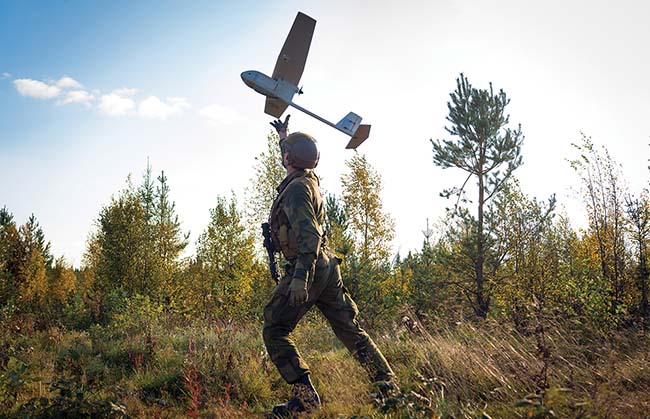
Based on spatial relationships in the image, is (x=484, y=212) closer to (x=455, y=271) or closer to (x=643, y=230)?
(x=455, y=271)

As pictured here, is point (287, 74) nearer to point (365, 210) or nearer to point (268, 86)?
point (268, 86)

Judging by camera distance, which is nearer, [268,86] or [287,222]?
[287,222]

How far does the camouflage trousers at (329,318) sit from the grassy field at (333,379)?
14.0 inches

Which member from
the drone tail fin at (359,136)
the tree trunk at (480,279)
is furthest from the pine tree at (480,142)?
the drone tail fin at (359,136)

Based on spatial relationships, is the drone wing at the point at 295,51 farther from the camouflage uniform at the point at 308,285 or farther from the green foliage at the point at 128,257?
the green foliage at the point at 128,257

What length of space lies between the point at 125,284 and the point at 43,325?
6.12 meters

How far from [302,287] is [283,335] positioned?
583 millimetres

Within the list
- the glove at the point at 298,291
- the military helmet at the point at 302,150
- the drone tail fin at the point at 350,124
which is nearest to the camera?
the glove at the point at 298,291

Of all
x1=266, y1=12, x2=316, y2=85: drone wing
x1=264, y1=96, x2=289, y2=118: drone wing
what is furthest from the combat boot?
x1=266, y1=12, x2=316, y2=85: drone wing

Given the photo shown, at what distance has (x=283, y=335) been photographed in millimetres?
3980

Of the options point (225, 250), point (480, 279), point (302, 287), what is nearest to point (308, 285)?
point (302, 287)

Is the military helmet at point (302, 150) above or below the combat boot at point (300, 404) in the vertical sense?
above

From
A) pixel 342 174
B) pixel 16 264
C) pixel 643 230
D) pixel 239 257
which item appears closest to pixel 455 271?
pixel 643 230

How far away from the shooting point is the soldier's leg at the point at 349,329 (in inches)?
159
